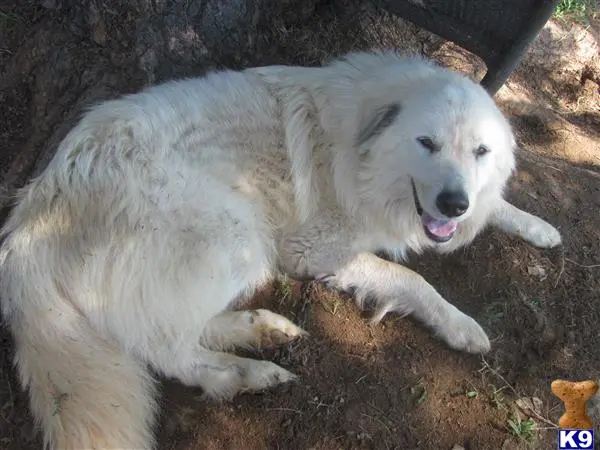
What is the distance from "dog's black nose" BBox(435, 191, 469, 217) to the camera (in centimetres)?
246

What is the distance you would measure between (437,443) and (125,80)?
275 centimetres

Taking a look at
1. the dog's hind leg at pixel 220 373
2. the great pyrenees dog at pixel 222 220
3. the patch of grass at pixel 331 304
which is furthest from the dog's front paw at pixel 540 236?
the dog's hind leg at pixel 220 373

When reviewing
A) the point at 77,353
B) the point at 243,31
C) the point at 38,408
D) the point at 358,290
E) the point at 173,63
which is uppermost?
the point at 243,31

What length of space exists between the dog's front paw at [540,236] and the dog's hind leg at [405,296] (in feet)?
2.56

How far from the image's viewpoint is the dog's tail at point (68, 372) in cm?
221

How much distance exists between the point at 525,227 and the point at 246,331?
1.87 meters

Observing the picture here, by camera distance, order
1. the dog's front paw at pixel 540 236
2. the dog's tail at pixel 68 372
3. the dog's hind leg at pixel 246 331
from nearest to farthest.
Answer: the dog's tail at pixel 68 372 → the dog's hind leg at pixel 246 331 → the dog's front paw at pixel 540 236

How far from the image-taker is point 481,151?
Result: 8.73ft

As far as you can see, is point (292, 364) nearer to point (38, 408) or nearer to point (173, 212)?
point (173, 212)

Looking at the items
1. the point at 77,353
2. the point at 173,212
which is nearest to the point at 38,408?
the point at 77,353

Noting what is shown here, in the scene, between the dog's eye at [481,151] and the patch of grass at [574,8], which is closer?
the dog's eye at [481,151]

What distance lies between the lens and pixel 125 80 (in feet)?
11.2

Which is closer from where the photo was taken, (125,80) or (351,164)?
(351,164)

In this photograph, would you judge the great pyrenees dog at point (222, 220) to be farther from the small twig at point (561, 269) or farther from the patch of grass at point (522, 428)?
the small twig at point (561, 269)
